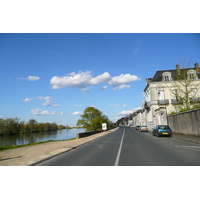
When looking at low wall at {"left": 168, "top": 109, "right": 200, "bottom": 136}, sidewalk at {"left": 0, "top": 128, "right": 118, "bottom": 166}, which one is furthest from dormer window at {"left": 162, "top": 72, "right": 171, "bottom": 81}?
sidewalk at {"left": 0, "top": 128, "right": 118, "bottom": 166}

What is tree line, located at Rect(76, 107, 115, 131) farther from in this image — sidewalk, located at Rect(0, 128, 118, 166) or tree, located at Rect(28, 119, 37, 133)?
sidewalk, located at Rect(0, 128, 118, 166)

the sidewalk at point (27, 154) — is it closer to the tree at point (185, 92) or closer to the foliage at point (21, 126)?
the tree at point (185, 92)

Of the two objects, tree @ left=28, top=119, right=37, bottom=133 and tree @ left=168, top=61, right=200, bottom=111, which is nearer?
tree @ left=168, top=61, right=200, bottom=111

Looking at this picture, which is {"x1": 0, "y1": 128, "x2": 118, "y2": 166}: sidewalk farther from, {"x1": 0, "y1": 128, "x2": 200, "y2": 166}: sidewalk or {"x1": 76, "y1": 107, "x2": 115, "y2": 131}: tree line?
{"x1": 76, "y1": 107, "x2": 115, "y2": 131}: tree line

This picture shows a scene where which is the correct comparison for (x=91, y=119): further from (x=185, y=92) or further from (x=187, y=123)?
(x=187, y=123)

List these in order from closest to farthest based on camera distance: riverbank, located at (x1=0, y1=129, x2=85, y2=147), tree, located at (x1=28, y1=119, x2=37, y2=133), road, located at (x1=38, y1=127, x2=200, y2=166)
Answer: road, located at (x1=38, y1=127, x2=200, y2=166)
riverbank, located at (x1=0, y1=129, x2=85, y2=147)
tree, located at (x1=28, y1=119, x2=37, y2=133)

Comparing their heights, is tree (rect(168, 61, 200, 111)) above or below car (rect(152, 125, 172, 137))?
above

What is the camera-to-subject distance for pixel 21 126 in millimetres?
82750

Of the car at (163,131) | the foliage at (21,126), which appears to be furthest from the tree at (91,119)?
the car at (163,131)

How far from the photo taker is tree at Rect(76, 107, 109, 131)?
233ft

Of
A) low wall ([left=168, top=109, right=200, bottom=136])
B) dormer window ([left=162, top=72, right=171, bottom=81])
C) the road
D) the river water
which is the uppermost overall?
dormer window ([left=162, top=72, right=171, bottom=81])

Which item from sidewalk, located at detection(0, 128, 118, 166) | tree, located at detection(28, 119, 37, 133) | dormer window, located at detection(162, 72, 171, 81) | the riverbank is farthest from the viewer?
tree, located at detection(28, 119, 37, 133)

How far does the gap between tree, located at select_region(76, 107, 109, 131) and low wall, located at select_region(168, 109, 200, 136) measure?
4603 cm

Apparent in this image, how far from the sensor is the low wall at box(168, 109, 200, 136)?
17.6 meters
